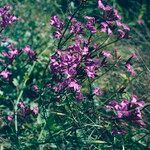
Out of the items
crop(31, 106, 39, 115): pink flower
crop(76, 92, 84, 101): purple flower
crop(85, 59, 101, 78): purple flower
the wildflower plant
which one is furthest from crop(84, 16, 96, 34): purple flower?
crop(31, 106, 39, 115): pink flower

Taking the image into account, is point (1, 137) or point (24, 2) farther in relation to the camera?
point (24, 2)

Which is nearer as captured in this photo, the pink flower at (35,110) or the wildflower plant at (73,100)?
the wildflower plant at (73,100)

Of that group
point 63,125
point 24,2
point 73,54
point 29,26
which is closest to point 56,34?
point 73,54

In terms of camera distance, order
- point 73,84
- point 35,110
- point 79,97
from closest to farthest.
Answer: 1. point 73,84
2. point 79,97
3. point 35,110

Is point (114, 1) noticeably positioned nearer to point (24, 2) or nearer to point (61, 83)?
point (24, 2)

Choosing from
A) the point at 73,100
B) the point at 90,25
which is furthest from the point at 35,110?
the point at 90,25

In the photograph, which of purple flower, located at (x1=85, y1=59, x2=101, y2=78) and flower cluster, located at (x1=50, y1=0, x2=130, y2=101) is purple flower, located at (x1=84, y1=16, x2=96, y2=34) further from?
purple flower, located at (x1=85, y1=59, x2=101, y2=78)

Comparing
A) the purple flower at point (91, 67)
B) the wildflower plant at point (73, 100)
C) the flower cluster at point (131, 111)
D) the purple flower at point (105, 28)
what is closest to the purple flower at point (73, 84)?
the wildflower plant at point (73, 100)

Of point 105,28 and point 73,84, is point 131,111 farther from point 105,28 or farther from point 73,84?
point 105,28

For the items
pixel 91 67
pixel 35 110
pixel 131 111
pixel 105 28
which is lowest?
pixel 131 111

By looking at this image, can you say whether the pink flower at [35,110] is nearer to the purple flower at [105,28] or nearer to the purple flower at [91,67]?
the purple flower at [91,67]

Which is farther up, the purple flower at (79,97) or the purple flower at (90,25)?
the purple flower at (90,25)
